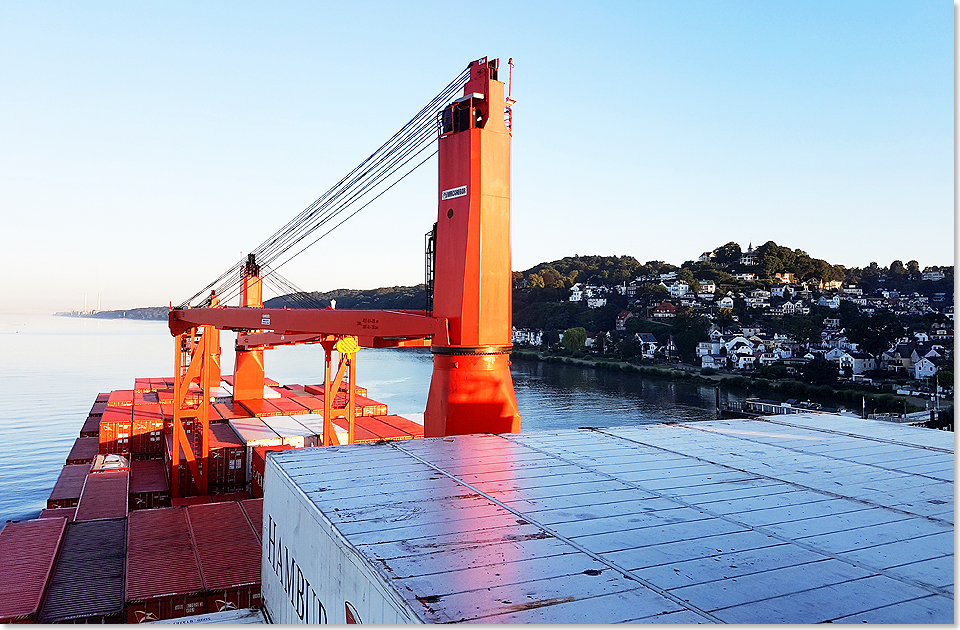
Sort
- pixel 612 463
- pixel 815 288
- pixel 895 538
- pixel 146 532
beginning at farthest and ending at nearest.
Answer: pixel 815 288, pixel 146 532, pixel 612 463, pixel 895 538

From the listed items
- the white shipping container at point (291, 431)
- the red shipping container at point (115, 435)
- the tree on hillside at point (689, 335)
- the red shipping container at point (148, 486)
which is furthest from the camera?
the tree on hillside at point (689, 335)

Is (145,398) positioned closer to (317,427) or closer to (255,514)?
(317,427)

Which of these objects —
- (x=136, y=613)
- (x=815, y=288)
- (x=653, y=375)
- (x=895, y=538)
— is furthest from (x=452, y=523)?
(x=815, y=288)

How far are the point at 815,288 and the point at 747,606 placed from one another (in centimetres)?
11716

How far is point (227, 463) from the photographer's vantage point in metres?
19.3

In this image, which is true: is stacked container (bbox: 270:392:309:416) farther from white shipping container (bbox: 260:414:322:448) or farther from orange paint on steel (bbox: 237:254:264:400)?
white shipping container (bbox: 260:414:322:448)

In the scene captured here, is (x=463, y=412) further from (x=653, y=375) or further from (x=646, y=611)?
(x=653, y=375)

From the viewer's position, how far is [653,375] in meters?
67.8

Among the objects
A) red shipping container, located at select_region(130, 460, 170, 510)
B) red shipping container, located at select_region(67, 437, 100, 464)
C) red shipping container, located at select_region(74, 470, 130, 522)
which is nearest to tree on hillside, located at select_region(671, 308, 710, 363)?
red shipping container, located at select_region(130, 460, 170, 510)

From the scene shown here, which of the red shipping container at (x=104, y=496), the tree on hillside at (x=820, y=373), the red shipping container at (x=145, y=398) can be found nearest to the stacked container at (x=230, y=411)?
the red shipping container at (x=145, y=398)

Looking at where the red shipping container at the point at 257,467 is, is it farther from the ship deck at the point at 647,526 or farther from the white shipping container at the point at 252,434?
the ship deck at the point at 647,526

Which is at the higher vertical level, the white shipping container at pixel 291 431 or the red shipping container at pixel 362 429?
the white shipping container at pixel 291 431

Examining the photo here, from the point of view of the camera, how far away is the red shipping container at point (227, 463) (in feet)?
62.3

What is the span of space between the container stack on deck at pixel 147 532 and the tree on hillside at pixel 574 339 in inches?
Answer: 2431
